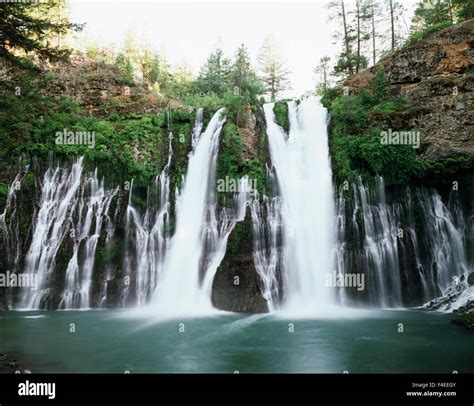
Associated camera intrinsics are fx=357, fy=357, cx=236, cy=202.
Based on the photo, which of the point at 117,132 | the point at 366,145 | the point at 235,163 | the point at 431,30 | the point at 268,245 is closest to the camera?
the point at 268,245

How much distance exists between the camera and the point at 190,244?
1433 cm

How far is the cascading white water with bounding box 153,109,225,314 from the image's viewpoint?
13.2 metres

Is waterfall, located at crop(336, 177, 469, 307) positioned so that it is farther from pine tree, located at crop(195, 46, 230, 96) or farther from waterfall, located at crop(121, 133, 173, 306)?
pine tree, located at crop(195, 46, 230, 96)

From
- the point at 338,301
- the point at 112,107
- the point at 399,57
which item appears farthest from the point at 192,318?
the point at 399,57

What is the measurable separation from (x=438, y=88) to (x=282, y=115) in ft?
23.6

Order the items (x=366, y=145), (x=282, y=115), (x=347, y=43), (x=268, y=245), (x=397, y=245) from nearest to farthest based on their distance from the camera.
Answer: (x=268, y=245) < (x=397, y=245) < (x=366, y=145) < (x=282, y=115) < (x=347, y=43)

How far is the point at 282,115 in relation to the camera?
1830 cm

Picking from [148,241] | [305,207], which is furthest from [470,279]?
[148,241]

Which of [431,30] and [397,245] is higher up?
[431,30]

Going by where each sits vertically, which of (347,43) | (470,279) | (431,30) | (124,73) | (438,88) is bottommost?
(470,279)

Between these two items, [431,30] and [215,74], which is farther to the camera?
[215,74]

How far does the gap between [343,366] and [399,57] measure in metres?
16.4

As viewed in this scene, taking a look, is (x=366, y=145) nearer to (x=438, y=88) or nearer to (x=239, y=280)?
(x=438, y=88)

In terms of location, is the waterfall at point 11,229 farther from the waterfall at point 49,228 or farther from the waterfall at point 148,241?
the waterfall at point 148,241
